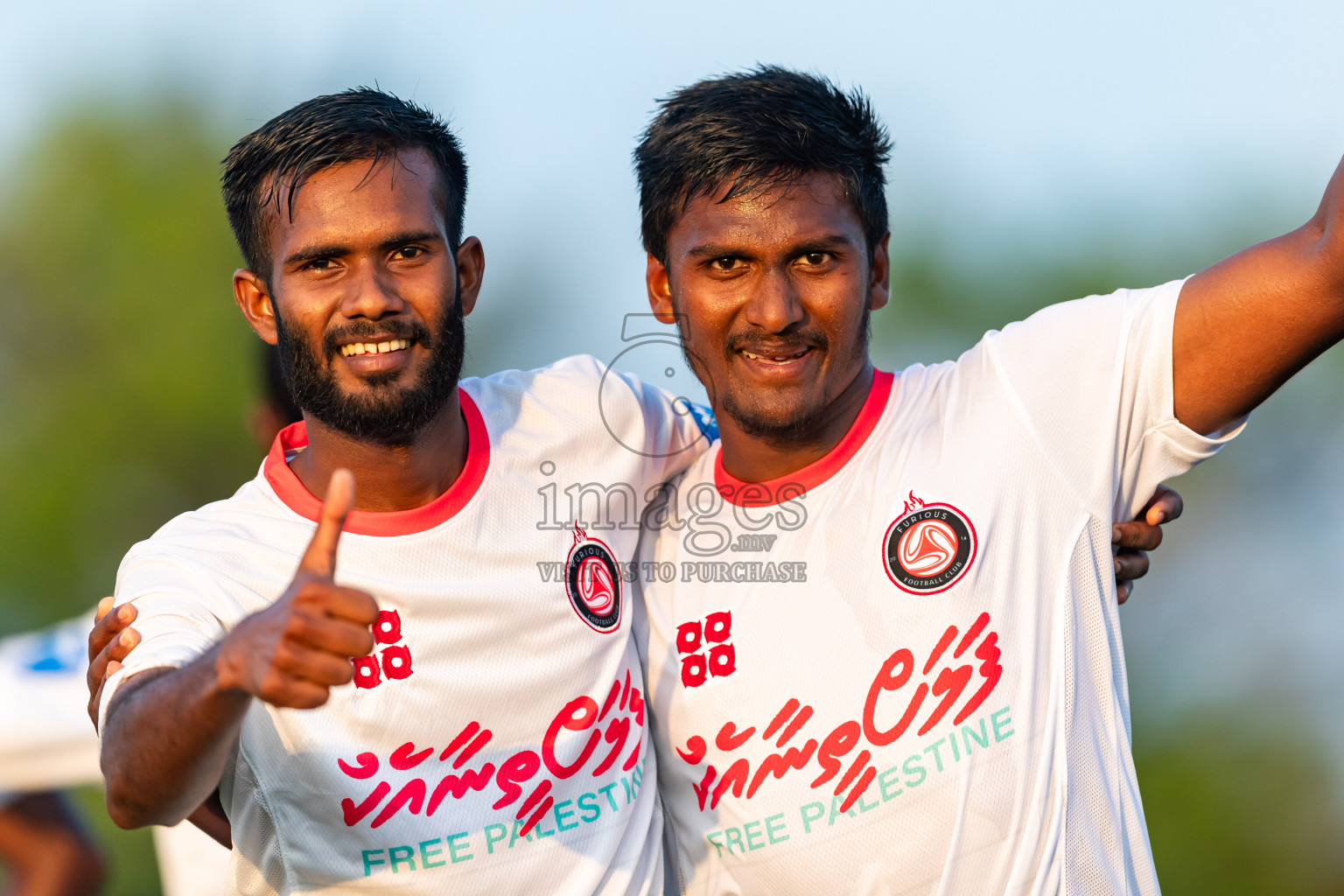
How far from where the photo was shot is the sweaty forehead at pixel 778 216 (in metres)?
3.29

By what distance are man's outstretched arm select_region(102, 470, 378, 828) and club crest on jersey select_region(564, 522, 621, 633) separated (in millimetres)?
1042

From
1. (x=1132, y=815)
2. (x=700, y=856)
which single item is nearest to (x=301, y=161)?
(x=700, y=856)

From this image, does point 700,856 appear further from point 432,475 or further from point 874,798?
point 432,475

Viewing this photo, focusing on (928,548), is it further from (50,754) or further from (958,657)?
(50,754)

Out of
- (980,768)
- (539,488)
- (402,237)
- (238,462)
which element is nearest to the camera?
(980,768)

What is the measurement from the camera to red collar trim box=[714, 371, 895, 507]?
11.0 ft

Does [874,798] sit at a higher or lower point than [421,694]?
lower

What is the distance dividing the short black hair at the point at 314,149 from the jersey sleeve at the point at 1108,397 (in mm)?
1595

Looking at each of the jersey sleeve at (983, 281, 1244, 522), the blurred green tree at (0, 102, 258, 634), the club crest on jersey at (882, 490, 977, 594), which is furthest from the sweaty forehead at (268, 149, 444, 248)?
the blurred green tree at (0, 102, 258, 634)

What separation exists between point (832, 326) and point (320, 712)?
1.59 metres

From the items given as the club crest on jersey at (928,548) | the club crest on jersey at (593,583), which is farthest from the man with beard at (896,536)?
the club crest on jersey at (593,583)

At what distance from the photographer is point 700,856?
10.6ft

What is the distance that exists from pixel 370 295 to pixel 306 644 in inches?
47.1

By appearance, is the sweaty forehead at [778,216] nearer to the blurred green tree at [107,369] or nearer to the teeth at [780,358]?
the teeth at [780,358]
